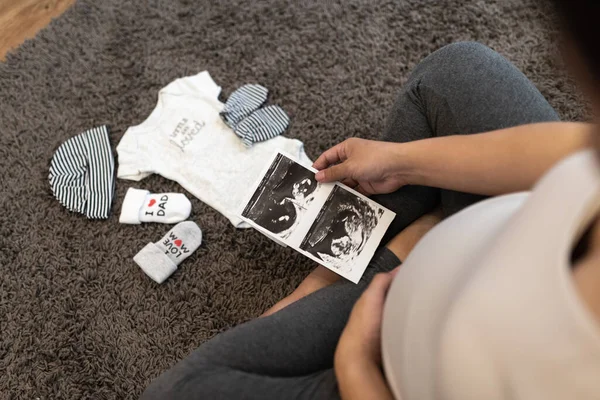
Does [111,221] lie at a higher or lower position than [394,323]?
lower

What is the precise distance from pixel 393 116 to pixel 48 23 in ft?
3.53

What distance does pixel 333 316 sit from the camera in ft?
2.36

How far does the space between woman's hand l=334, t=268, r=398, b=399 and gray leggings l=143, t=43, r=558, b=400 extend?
0.14ft

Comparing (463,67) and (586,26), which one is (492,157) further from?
(586,26)

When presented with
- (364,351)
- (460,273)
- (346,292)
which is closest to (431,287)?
(460,273)

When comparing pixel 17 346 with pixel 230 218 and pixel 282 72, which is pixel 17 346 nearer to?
pixel 230 218

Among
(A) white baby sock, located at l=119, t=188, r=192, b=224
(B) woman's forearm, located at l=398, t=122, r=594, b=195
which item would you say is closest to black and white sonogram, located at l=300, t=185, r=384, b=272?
(B) woman's forearm, located at l=398, t=122, r=594, b=195

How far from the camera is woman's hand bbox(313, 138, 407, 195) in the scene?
0.78 metres

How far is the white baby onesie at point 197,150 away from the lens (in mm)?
1164

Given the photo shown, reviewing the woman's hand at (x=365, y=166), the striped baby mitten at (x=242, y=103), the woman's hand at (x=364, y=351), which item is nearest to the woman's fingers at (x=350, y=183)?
the woman's hand at (x=365, y=166)

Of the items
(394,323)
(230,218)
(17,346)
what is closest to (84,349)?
(17,346)

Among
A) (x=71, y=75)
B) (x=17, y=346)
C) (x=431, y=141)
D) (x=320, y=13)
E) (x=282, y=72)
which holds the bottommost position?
(x=17, y=346)

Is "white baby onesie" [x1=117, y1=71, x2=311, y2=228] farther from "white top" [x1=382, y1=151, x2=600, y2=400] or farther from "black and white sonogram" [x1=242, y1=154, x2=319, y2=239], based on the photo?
"white top" [x1=382, y1=151, x2=600, y2=400]

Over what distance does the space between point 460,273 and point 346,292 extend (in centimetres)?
33
